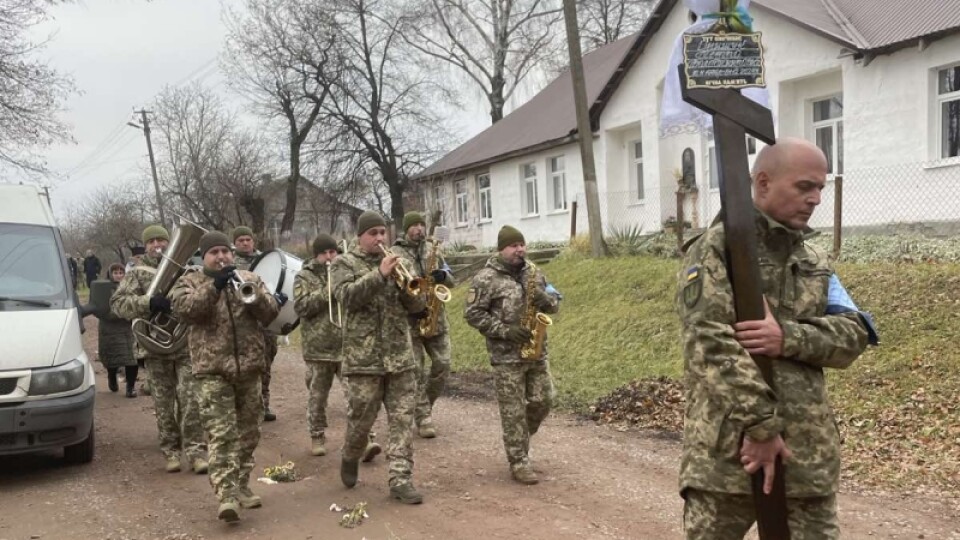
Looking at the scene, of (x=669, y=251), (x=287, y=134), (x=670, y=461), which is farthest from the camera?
(x=287, y=134)

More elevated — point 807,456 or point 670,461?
point 807,456

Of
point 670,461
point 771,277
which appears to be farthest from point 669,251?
point 771,277

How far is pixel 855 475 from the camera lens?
5.96 meters

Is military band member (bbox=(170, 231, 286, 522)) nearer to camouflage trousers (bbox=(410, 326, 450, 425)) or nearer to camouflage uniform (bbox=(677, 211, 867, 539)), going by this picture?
camouflage trousers (bbox=(410, 326, 450, 425))

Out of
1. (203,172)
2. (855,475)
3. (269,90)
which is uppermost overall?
(269,90)

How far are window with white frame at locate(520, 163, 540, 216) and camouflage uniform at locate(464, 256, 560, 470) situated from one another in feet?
61.9

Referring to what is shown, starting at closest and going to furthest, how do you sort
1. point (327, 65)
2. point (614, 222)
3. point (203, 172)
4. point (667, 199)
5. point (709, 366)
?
point (709, 366) → point (667, 199) → point (614, 222) → point (327, 65) → point (203, 172)

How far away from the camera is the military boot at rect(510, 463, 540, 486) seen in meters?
5.99

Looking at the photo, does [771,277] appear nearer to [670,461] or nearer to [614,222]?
[670,461]

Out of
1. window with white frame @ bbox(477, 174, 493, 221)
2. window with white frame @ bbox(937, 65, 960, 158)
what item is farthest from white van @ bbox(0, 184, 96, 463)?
window with white frame @ bbox(477, 174, 493, 221)

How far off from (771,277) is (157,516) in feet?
16.1

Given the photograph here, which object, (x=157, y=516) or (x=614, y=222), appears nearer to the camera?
(x=157, y=516)

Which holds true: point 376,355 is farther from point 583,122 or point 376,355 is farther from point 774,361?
point 583,122

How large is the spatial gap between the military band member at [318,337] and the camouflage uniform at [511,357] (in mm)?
1771
